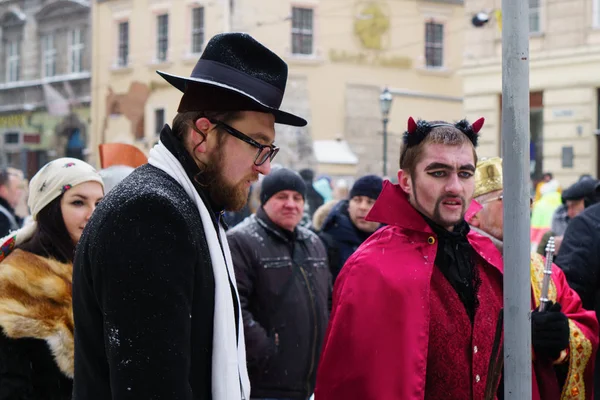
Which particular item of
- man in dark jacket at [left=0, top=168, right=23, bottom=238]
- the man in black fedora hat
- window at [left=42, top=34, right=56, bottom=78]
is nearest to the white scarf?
the man in black fedora hat

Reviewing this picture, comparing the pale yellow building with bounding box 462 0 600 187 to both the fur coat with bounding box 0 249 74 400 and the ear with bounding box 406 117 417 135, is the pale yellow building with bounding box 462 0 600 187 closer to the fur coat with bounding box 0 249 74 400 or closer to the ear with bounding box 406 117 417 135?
the ear with bounding box 406 117 417 135

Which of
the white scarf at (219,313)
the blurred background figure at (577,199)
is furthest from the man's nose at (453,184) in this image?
the blurred background figure at (577,199)

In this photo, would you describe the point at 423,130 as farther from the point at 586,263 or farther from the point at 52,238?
the point at 52,238

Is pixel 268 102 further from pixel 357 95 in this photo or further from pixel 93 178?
pixel 357 95

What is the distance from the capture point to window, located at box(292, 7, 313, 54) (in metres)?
30.8

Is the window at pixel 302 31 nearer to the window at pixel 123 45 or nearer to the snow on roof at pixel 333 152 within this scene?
the snow on roof at pixel 333 152

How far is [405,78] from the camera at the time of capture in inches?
1286

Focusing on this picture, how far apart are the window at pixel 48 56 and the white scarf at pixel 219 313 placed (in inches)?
1441

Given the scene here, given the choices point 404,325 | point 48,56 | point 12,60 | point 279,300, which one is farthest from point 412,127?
point 12,60

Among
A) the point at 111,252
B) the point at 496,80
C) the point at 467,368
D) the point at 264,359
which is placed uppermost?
the point at 496,80

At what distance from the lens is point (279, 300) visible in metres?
5.36

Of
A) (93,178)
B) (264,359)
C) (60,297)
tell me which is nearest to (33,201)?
(93,178)

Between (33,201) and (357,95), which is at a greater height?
(357,95)

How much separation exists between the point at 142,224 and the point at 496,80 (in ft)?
66.8
